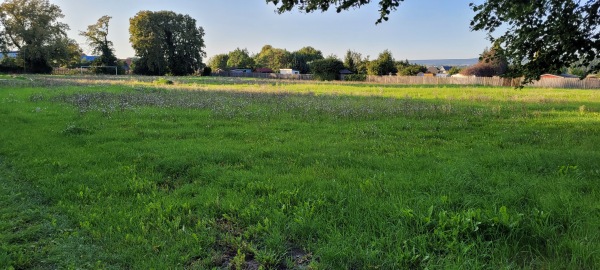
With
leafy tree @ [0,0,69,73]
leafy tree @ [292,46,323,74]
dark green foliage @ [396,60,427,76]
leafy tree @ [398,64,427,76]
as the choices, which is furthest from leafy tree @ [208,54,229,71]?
leafy tree @ [398,64,427,76]

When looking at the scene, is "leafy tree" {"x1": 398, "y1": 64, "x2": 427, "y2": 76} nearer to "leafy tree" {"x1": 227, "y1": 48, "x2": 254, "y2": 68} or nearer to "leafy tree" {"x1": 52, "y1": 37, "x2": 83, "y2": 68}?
"leafy tree" {"x1": 227, "y1": 48, "x2": 254, "y2": 68}

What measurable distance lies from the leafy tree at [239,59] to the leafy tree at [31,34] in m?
55.9

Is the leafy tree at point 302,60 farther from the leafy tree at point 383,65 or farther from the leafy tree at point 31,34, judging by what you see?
the leafy tree at point 31,34

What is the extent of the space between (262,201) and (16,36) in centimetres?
8973

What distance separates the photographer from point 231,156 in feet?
25.8

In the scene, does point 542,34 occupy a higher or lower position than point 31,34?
lower

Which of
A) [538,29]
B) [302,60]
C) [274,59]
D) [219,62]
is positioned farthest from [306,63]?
[538,29]

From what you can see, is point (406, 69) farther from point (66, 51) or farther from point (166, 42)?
point (66, 51)

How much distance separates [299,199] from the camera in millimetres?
5320

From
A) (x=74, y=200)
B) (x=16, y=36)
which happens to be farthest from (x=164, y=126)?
(x=16, y=36)

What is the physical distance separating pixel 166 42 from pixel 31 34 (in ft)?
86.2

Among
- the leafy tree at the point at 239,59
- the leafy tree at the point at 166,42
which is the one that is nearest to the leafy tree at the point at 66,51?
the leafy tree at the point at 166,42

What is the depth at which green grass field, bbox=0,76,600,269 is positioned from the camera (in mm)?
3793

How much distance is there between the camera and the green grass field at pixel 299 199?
3.79 meters
